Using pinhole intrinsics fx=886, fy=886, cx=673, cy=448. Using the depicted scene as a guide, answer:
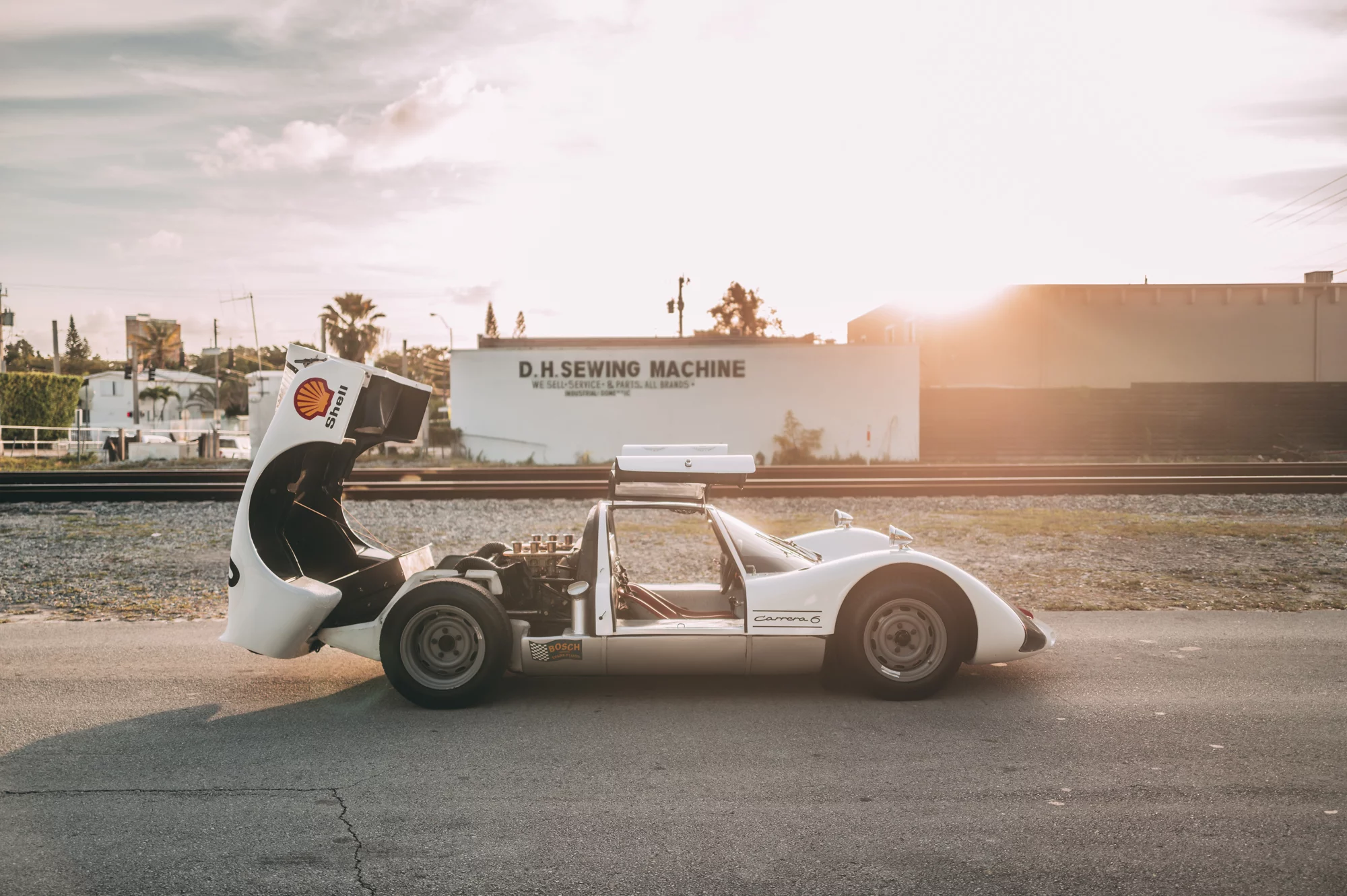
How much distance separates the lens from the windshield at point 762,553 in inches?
219

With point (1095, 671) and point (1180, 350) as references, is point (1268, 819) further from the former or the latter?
point (1180, 350)

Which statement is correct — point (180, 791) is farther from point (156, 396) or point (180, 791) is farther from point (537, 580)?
point (156, 396)

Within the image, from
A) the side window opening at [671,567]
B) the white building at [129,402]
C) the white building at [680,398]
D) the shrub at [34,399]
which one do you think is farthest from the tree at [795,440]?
the white building at [129,402]

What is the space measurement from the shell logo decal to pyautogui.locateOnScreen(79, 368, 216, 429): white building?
60282 millimetres

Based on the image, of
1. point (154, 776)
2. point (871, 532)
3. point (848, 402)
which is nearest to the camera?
point (154, 776)

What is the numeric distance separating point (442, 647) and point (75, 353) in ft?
424

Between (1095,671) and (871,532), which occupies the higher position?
(871,532)

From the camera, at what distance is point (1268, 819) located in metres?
3.61

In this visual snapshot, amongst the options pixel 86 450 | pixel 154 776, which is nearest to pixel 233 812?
pixel 154 776

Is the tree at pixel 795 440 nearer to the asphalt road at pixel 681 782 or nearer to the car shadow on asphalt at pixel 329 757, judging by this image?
the asphalt road at pixel 681 782

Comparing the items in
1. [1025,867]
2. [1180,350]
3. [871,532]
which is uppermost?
[1180,350]

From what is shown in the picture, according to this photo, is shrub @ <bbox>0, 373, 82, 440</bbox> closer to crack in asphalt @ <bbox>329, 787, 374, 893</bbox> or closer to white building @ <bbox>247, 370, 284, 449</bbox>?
white building @ <bbox>247, 370, 284, 449</bbox>

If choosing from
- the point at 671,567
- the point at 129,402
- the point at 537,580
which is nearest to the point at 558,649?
the point at 537,580

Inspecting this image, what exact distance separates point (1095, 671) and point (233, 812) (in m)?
5.01
